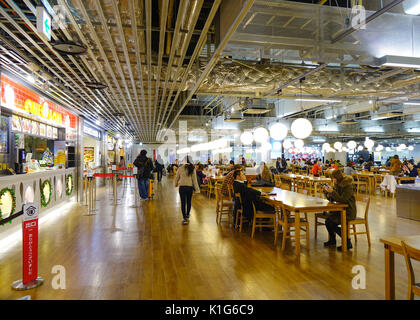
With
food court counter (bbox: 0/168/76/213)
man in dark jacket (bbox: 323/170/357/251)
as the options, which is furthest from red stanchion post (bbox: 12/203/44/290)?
man in dark jacket (bbox: 323/170/357/251)

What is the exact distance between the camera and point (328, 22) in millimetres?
4531

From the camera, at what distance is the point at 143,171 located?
941cm

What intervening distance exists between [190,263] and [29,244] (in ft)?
6.68

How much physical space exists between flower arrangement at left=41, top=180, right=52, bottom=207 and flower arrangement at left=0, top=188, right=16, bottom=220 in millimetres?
1387

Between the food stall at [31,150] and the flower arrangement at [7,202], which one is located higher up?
the food stall at [31,150]

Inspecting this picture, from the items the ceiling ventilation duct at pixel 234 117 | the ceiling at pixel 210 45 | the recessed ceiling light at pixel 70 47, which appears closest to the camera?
the ceiling at pixel 210 45

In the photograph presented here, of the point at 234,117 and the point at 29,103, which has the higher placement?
the point at 234,117

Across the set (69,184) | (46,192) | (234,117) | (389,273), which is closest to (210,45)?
(389,273)

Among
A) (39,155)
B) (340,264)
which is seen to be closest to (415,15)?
(340,264)

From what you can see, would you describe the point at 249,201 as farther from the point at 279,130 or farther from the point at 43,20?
the point at 43,20

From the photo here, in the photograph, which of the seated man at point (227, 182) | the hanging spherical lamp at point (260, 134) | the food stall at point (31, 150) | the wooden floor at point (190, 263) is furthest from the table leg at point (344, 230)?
the food stall at point (31, 150)

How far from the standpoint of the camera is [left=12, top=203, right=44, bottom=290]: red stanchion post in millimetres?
3119

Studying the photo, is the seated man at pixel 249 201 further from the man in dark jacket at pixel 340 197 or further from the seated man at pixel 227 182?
the man in dark jacket at pixel 340 197

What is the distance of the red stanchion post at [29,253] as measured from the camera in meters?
3.12
